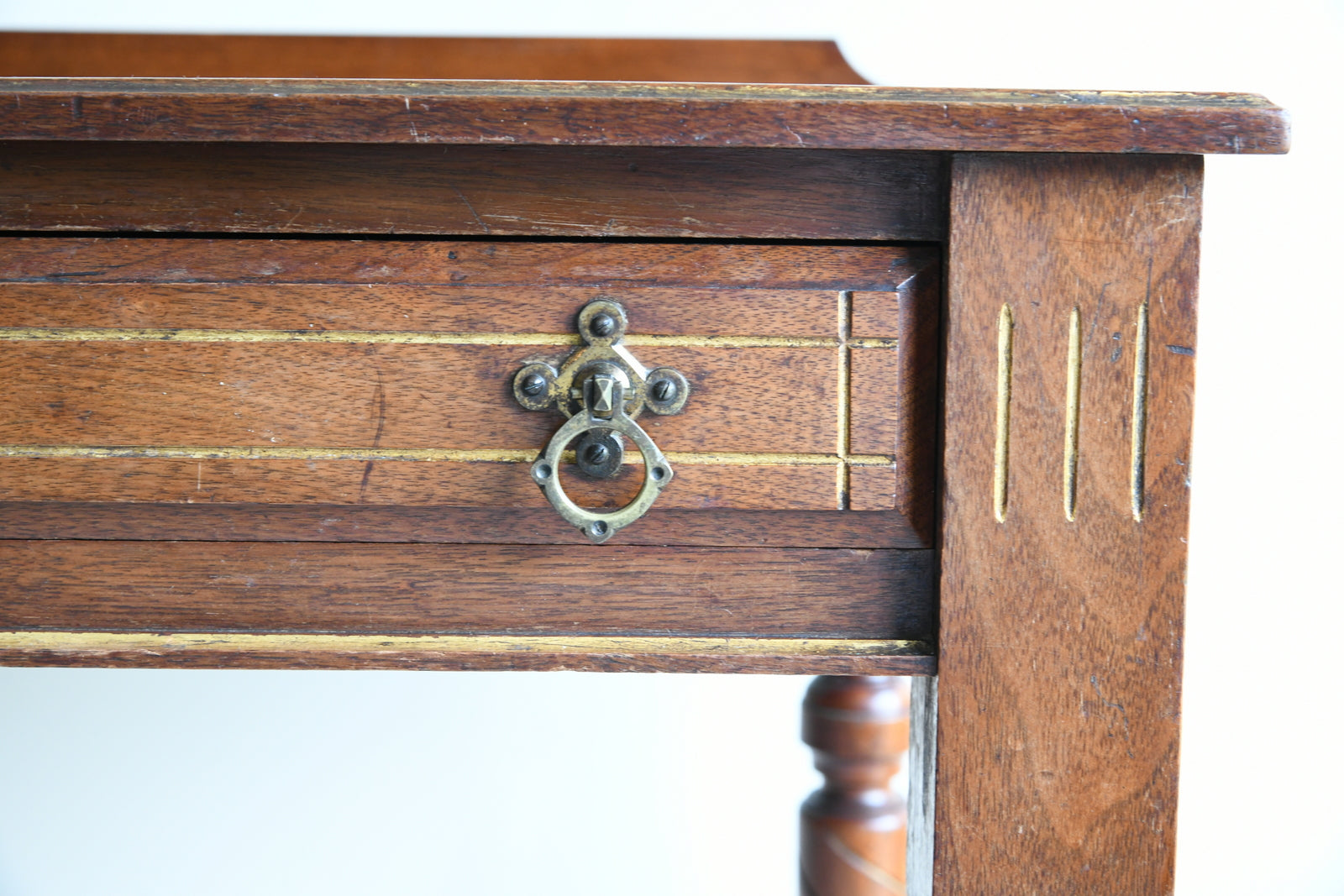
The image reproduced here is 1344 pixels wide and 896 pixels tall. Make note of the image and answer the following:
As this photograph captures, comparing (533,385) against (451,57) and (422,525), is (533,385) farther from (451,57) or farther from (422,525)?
(451,57)

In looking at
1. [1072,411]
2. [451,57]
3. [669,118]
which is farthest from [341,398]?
[451,57]

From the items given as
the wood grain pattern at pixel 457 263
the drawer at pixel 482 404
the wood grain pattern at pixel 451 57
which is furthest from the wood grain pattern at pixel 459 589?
the wood grain pattern at pixel 451 57

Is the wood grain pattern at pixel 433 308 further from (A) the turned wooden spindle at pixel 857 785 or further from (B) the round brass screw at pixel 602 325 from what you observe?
(A) the turned wooden spindle at pixel 857 785

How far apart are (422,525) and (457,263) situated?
113 millimetres

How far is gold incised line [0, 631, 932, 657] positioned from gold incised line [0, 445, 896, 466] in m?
0.08

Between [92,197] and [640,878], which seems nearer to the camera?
[92,197]

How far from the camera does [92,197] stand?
0.47 m

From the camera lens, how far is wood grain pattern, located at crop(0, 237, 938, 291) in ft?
1.51

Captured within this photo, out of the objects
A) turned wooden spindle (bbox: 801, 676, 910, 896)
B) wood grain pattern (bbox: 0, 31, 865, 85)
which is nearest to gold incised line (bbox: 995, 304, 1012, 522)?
turned wooden spindle (bbox: 801, 676, 910, 896)

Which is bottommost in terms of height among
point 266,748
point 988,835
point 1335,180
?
point 266,748

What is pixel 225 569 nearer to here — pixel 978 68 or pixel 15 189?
pixel 15 189

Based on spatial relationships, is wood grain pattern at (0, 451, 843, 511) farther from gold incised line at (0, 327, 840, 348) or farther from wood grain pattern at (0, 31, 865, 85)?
wood grain pattern at (0, 31, 865, 85)

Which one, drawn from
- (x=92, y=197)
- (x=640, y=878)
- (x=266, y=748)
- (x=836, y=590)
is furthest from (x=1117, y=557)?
(x=266, y=748)

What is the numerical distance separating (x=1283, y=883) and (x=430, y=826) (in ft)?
2.82
